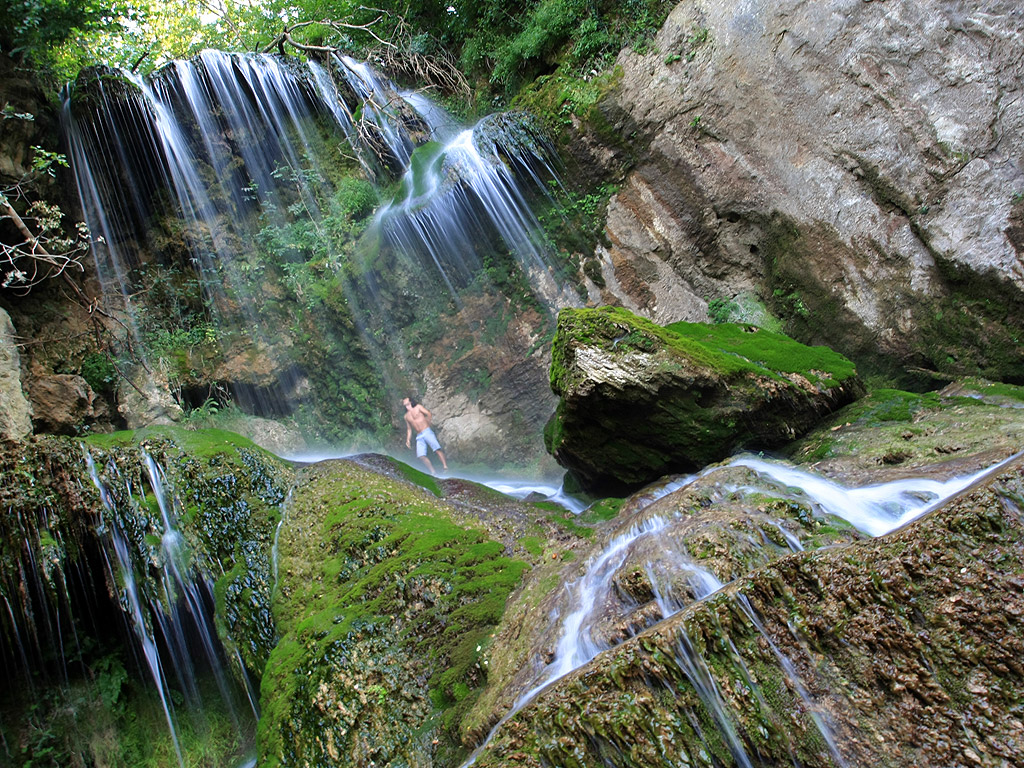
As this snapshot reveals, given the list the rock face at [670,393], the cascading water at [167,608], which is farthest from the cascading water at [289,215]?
the cascading water at [167,608]

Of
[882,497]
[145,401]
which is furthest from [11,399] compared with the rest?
[882,497]

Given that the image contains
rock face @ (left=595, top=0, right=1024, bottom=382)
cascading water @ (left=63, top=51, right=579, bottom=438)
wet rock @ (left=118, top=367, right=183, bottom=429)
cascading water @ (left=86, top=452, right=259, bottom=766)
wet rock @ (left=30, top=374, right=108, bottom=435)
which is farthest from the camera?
cascading water @ (left=63, top=51, right=579, bottom=438)

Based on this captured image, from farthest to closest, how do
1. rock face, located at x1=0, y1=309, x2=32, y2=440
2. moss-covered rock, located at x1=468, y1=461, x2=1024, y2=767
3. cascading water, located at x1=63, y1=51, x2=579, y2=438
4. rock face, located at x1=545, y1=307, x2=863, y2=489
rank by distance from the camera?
cascading water, located at x1=63, y1=51, x2=579, y2=438 < rock face, located at x1=0, y1=309, x2=32, y2=440 < rock face, located at x1=545, y1=307, x2=863, y2=489 < moss-covered rock, located at x1=468, y1=461, x2=1024, y2=767

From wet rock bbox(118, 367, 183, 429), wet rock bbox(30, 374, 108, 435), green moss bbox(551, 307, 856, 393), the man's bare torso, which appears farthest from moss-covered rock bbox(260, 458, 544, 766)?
wet rock bbox(118, 367, 183, 429)

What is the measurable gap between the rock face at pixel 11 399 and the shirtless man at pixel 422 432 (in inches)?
214

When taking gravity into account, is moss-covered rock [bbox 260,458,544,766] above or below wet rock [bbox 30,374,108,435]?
below

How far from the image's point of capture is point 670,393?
6.04 m

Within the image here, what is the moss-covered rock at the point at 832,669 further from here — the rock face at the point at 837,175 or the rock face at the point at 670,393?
the rock face at the point at 837,175

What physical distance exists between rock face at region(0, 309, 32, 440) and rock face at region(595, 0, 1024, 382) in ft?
28.7

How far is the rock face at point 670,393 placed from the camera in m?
5.97

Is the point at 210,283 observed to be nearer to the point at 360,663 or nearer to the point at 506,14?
the point at 506,14

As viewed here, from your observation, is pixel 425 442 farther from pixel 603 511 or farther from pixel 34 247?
pixel 34 247

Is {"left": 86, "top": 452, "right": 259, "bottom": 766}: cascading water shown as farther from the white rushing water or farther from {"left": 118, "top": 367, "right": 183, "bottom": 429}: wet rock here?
the white rushing water

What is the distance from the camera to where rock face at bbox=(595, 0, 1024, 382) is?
7031 millimetres
